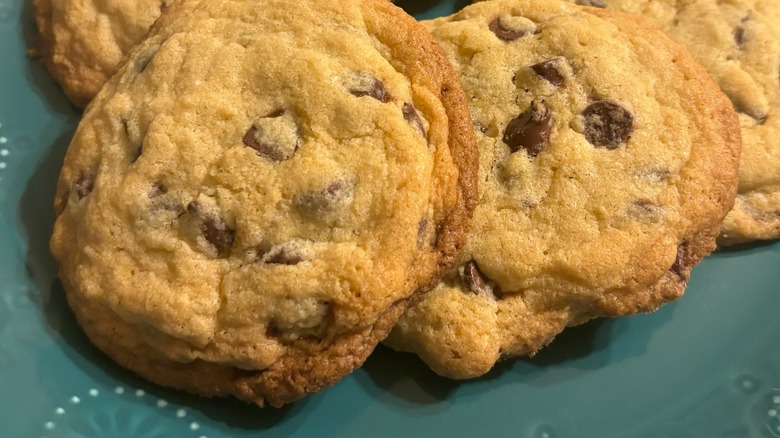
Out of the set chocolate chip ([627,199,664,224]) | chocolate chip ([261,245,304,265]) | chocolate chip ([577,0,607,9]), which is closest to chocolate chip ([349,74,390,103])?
chocolate chip ([261,245,304,265])

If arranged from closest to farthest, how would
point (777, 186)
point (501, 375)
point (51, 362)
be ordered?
point (51, 362) < point (501, 375) < point (777, 186)

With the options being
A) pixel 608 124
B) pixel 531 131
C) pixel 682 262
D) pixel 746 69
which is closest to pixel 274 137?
pixel 531 131

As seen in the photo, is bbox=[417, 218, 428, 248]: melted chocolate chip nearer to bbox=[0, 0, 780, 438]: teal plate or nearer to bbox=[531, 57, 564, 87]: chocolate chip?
bbox=[0, 0, 780, 438]: teal plate

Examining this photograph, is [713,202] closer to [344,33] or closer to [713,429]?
[713,429]

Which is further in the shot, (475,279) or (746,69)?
(746,69)

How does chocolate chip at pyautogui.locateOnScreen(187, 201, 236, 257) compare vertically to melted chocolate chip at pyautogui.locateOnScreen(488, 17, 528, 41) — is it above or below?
below

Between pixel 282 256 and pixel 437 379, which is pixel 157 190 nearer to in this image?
pixel 282 256

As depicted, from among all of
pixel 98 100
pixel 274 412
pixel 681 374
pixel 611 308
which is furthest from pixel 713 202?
pixel 98 100
